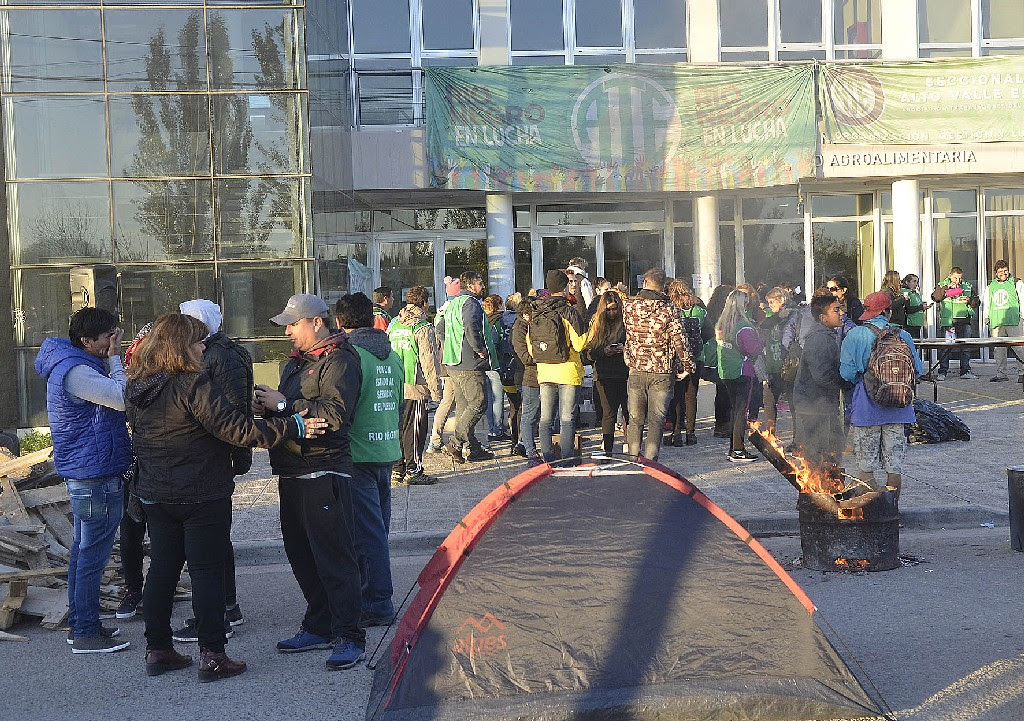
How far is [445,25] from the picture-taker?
2153 cm

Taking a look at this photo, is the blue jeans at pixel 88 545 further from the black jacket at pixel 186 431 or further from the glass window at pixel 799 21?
the glass window at pixel 799 21

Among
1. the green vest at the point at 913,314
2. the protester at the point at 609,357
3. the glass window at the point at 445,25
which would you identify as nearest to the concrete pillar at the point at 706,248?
the green vest at the point at 913,314

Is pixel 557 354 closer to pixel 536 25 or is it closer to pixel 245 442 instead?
pixel 245 442

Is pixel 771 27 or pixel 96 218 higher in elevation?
pixel 771 27

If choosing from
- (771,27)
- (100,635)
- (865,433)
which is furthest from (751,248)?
(100,635)

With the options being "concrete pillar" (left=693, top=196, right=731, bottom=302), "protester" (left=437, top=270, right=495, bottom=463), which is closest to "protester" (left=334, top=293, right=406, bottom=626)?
"protester" (left=437, top=270, right=495, bottom=463)

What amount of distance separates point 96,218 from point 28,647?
10173 millimetres

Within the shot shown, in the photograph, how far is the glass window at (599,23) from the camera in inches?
859

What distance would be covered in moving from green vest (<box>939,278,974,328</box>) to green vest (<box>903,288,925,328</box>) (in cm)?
151

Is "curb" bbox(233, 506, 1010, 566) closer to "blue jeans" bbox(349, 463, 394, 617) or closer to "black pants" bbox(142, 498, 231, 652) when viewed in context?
"blue jeans" bbox(349, 463, 394, 617)

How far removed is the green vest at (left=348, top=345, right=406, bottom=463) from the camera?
648 centimetres

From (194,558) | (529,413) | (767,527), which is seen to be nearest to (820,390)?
(767,527)

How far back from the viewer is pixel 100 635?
6.50 metres

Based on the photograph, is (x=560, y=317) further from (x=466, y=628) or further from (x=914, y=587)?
(x=466, y=628)
